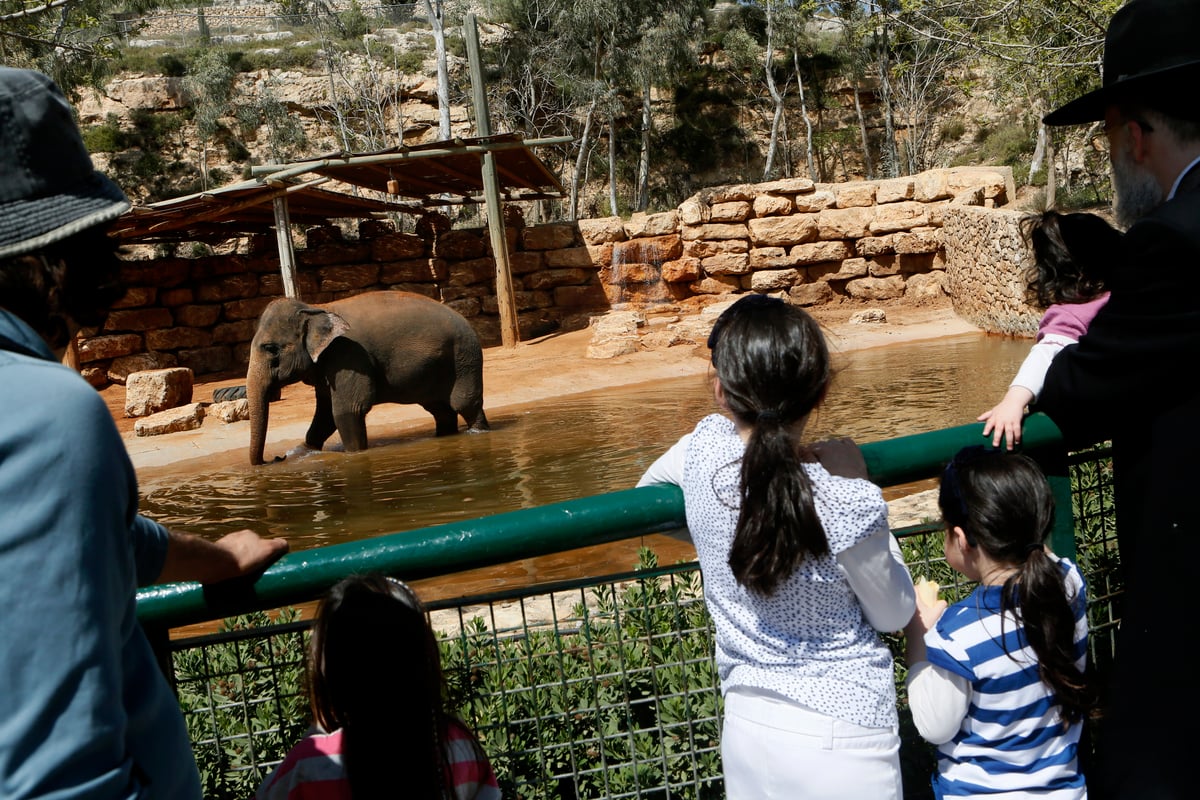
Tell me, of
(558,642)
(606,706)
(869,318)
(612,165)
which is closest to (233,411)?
(869,318)

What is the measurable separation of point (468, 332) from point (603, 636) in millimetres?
9791

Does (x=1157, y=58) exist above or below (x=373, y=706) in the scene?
above

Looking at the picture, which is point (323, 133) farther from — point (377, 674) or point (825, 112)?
point (377, 674)

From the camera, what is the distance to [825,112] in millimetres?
34750

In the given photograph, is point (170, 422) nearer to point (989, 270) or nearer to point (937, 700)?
point (989, 270)

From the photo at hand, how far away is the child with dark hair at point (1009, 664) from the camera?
189 cm

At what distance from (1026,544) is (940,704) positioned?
13.5 inches

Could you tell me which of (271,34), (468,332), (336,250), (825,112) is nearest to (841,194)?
(336,250)

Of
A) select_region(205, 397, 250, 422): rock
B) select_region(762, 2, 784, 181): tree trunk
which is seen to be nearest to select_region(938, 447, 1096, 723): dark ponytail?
select_region(205, 397, 250, 422): rock

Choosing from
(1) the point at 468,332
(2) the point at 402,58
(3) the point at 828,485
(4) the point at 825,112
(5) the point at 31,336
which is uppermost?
(2) the point at 402,58

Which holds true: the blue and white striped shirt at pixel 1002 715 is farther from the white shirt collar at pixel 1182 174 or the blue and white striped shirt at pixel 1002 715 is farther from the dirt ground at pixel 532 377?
the dirt ground at pixel 532 377

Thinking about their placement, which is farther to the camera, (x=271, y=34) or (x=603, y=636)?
(x=271, y=34)

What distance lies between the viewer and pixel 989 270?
16406mm

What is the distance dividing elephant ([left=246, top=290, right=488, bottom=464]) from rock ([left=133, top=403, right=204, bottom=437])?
9.60 feet
